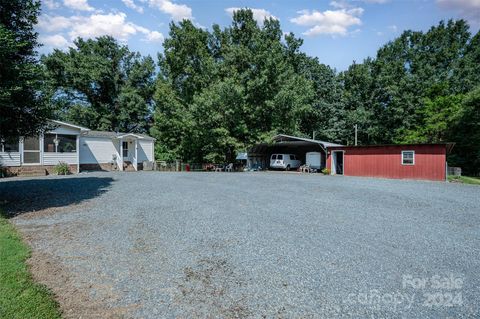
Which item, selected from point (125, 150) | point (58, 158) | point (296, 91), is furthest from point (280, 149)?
point (58, 158)

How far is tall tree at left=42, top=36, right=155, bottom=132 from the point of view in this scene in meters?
36.5

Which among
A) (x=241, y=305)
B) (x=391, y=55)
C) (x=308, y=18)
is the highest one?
(x=391, y=55)

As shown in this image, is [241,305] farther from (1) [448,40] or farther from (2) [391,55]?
(1) [448,40]

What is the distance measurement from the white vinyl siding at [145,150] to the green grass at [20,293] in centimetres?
2376

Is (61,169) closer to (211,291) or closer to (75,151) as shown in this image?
(75,151)

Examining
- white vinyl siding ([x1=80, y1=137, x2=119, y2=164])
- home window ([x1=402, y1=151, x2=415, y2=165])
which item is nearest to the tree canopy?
white vinyl siding ([x1=80, y1=137, x2=119, y2=164])

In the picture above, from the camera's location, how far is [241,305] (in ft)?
11.2

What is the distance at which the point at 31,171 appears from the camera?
18.8 metres

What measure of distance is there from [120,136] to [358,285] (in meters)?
25.2

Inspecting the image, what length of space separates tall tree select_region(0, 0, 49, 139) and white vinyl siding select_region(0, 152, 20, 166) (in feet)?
36.0

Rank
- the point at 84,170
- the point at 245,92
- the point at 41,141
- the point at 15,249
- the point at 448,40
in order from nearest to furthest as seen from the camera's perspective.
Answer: the point at 15,249 < the point at 41,141 < the point at 84,170 < the point at 245,92 < the point at 448,40

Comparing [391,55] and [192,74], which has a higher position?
[391,55]

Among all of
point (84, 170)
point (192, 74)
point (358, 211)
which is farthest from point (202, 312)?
point (192, 74)

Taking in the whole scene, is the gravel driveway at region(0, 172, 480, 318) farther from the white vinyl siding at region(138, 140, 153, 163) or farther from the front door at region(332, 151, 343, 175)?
the white vinyl siding at region(138, 140, 153, 163)
